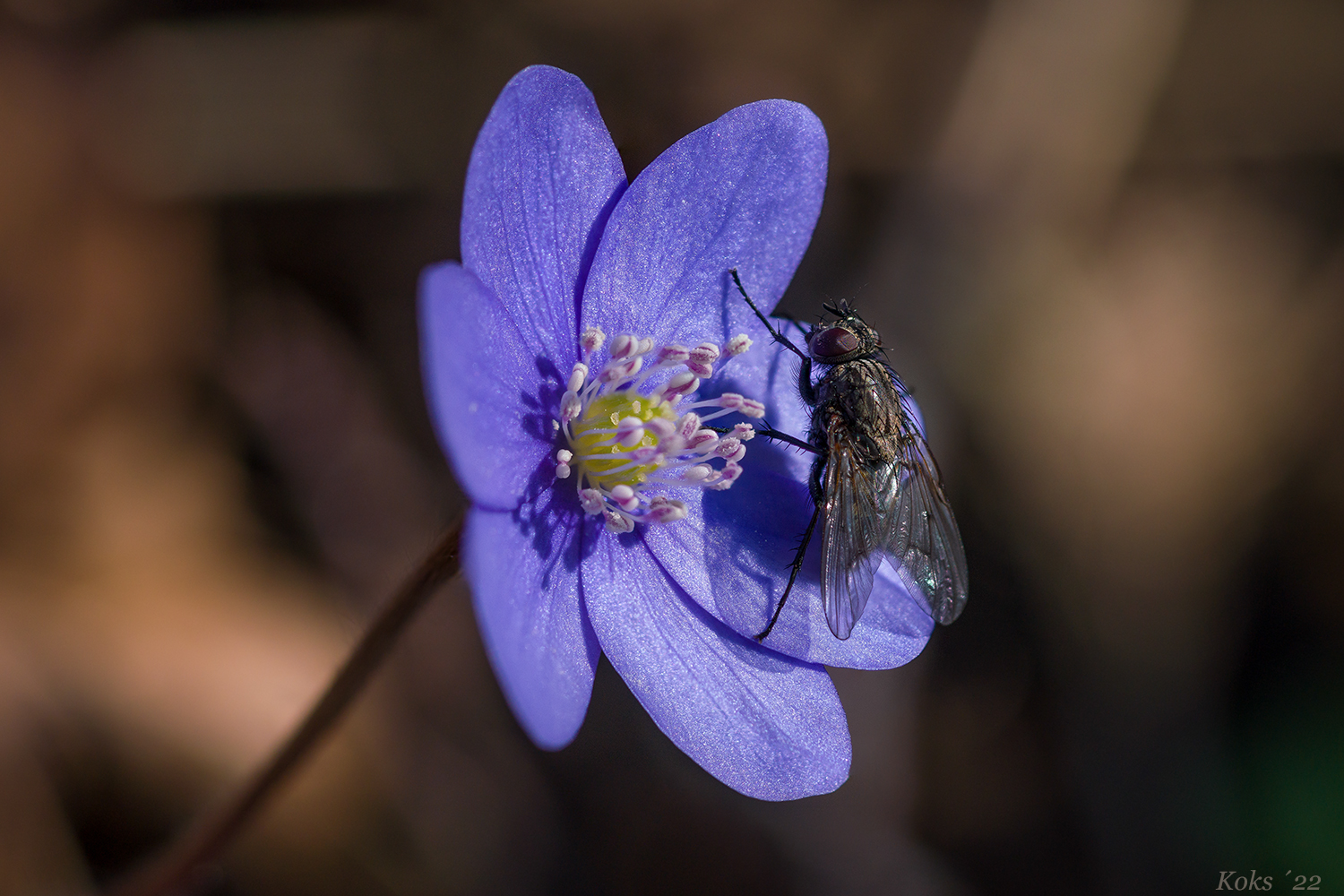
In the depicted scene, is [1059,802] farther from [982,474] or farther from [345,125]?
[345,125]

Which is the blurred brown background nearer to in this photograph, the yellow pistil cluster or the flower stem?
the flower stem

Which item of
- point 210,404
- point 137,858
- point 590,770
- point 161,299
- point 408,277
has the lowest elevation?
point 137,858

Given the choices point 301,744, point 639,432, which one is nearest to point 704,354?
point 639,432

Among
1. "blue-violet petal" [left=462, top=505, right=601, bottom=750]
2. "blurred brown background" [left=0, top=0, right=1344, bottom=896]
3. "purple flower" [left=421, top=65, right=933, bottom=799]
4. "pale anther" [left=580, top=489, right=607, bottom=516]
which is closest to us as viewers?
"blue-violet petal" [left=462, top=505, right=601, bottom=750]

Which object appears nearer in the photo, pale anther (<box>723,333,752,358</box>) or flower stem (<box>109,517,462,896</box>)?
flower stem (<box>109,517,462,896</box>)

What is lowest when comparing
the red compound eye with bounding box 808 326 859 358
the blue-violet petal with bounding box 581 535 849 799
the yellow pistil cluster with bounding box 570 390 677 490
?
the blue-violet petal with bounding box 581 535 849 799

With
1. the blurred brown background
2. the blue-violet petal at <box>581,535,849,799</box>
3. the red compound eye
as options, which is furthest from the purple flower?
the blurred brown background

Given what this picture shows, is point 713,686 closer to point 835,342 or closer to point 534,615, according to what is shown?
point 534,615

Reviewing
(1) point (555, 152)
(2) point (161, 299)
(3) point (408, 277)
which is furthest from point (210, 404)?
(1) point (555, 152)
